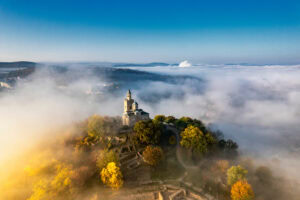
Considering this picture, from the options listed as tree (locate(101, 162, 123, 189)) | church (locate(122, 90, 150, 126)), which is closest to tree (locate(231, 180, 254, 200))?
tree (locate(101, 162, 123, 189))

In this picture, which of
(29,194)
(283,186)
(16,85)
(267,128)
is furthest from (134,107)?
(267,128)

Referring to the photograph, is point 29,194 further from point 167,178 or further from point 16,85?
point 16,85

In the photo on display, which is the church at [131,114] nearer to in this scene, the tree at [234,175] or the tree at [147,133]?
the tree at [147,133]

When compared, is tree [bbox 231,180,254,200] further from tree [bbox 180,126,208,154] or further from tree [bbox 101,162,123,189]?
tree [bbox 101,162,123,189]

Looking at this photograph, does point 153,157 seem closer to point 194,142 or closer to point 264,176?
point 194,142

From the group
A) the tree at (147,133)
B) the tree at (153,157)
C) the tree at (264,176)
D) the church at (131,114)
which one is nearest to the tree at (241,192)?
the tree at (264,176)
